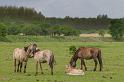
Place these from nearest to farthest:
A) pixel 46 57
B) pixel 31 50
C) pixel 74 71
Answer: pixel 46 57 < pixel 74 71 < pixel 31 50

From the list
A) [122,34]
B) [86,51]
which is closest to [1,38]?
[122,34]

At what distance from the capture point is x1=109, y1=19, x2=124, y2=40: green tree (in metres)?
168

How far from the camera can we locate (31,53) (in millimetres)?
23797

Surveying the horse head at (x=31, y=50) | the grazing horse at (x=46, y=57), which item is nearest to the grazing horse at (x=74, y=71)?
the grazing horse at (x=46, y=57)

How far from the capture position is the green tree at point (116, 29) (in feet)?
550

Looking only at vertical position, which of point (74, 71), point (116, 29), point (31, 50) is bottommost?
point (74, 71)

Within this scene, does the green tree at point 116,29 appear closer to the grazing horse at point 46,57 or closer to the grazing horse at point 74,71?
the grazing horse at point 74,71

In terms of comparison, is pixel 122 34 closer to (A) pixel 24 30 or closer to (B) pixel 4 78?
(A) pixel 24 30

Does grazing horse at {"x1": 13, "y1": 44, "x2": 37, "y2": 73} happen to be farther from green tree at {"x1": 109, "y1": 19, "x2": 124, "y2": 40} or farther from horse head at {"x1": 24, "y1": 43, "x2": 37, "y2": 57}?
green tree at {"x1": 109, "y1": 19, "x2": 124, "y2": 40}

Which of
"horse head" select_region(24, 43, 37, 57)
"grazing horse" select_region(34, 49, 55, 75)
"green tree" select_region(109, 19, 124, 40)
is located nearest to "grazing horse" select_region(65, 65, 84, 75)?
"grazing horse" select_region(34, 49, 55, 75)

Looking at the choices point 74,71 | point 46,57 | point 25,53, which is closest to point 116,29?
point 25,53

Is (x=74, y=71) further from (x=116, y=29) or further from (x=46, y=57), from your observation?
(x=116, y=29)

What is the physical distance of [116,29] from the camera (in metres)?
168

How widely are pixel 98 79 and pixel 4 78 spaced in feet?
16.7
